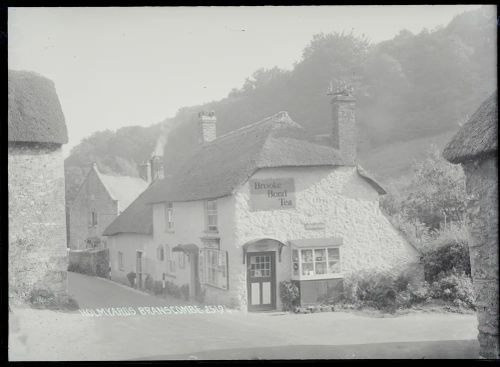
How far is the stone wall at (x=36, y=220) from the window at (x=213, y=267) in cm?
277

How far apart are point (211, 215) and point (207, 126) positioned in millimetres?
1909

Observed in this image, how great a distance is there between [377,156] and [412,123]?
3.30 ft

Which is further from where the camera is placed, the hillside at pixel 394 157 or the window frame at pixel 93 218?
the window frame at pixel 93 218

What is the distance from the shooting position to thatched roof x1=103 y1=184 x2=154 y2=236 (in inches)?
440

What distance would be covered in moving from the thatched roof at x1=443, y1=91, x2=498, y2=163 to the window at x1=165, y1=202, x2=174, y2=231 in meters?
5.91

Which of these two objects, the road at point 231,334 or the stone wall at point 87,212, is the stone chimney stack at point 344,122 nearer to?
the road at point 231,334

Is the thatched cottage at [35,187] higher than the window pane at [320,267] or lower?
higher

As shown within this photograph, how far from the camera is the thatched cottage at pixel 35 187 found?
9.59 m

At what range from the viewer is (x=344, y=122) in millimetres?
10914

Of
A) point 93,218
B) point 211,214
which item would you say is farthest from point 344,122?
point 93,218

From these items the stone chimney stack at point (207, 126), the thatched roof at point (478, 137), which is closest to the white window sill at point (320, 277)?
the thatched roof at point (478, 137)

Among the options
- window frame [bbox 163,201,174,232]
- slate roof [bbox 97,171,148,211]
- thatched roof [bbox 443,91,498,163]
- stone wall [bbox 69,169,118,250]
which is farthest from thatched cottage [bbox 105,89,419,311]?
thatched roof [bbox 443,91,498,163]

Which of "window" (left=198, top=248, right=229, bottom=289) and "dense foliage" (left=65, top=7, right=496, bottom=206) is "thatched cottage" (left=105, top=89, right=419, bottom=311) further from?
"dense foliage" (left=65, top=7, right=496, bottom=206)
